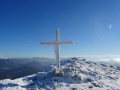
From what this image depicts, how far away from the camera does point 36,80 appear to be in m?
45.4

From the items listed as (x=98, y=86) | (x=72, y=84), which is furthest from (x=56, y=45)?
(x=98, y=86)

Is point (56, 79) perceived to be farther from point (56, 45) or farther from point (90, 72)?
point (90, 72)

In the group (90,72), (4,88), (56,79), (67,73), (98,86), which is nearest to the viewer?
(4,88)

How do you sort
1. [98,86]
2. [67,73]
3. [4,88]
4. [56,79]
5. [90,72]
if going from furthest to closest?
[90,72]
[67,73]
[56,79]
[98,86]
[4,88]

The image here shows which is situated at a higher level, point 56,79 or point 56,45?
Result: point 56,45

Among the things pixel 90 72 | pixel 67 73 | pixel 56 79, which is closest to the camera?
pixel 56 79

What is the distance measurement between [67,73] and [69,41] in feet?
27.5

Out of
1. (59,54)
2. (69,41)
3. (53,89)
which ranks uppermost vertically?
(69,41)

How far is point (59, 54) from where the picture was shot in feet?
154

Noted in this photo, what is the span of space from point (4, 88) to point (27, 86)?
4.92 meters

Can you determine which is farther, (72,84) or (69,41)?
(69,41)

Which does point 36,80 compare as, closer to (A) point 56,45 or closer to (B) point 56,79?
(B) point 56,79

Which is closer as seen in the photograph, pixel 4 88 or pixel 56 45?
pixel 4 88

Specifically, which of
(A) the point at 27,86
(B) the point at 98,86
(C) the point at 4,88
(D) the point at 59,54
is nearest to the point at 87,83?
(B) the point at 98,86
